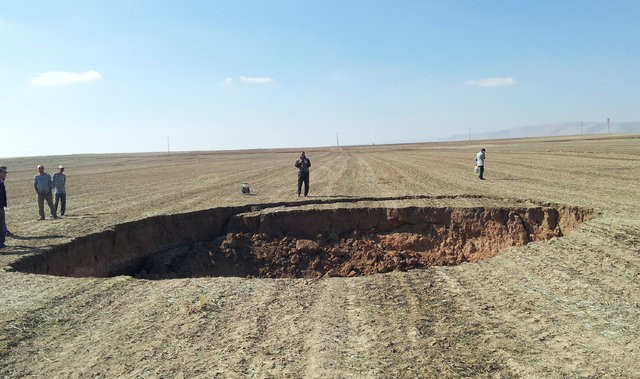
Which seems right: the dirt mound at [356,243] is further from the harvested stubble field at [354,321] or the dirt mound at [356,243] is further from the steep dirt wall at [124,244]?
the harvested stubble field at [354,321]

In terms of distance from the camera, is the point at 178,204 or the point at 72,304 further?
the point at 178,204

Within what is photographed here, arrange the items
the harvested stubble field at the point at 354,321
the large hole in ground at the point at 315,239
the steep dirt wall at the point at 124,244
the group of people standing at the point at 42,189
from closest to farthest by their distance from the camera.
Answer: the harvested stubble field at the point at 354,321
the steep dirt wall at the point at 124,244
the group of people standing at the point at 42,189
the large hole in ground at the point at 315,239

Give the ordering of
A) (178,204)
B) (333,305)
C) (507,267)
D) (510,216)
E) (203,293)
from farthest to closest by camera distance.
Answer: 1. (178,204)
2. (510,216)
3. (507,267)
4. (203,293)
5. (333,305)

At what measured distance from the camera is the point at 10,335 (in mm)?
5953

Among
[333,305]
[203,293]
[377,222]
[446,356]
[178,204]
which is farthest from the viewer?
[178,204]

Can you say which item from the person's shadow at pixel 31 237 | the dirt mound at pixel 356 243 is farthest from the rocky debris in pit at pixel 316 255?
the person's shadow at pixel 31 237

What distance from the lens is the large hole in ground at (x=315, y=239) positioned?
1235 cm

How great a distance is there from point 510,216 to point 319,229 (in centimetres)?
562

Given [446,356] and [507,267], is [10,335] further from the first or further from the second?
[507,267]

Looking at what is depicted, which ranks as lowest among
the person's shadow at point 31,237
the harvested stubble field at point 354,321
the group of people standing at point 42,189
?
the harvested stubble field at point 354,321

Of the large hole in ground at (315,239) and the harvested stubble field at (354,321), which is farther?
the large hole in ground at (315,239)

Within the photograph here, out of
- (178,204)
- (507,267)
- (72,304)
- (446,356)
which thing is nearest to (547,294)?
(507,267)

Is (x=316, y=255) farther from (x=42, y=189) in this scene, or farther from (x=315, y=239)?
(x=42, y=189)

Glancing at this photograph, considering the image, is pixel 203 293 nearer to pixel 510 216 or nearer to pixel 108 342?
pixel 108 342
